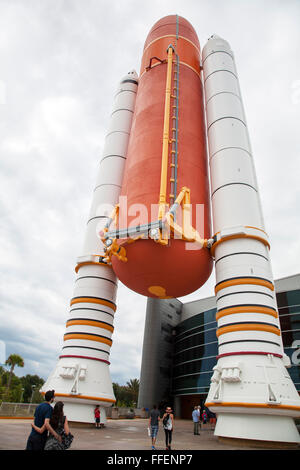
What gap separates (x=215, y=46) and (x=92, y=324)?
60.2 feet

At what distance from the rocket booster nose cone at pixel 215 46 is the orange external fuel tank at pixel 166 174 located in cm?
165

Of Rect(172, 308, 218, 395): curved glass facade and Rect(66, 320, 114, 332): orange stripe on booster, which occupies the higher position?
Rect(172, 308, 218, 395): curved glass facade

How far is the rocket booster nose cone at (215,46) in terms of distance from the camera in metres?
20.2

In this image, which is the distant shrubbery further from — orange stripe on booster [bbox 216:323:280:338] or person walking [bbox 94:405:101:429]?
orange stripe on booster [bbox 216:323:280:338]

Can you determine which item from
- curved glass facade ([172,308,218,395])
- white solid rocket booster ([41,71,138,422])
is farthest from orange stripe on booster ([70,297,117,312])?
curved glass facade ([172,308,218,395])

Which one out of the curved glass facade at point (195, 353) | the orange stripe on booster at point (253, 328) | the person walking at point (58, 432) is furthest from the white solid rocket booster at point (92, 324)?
the curved glass facade at point (195, 353)

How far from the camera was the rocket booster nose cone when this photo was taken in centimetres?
2023

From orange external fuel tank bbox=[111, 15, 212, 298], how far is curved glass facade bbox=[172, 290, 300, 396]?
56.1 feet

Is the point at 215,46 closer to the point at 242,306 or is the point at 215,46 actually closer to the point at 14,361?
the point at 242,306

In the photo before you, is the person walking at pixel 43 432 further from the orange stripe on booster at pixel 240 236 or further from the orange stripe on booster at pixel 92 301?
the orange stripe on booster at pixel 92 301

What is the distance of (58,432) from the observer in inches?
189

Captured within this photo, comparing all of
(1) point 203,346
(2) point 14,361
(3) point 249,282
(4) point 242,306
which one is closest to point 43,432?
(4) point 242,306
